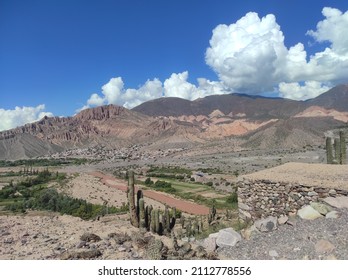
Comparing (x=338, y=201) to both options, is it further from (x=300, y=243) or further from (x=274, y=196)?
(x=300, y=243)

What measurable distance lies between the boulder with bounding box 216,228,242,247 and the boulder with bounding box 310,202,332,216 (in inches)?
95.2

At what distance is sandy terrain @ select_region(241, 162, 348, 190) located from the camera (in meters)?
11.3

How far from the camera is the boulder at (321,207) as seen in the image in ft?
34.1

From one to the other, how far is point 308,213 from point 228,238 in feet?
8.18

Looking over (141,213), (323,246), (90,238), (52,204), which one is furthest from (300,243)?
(52,204)

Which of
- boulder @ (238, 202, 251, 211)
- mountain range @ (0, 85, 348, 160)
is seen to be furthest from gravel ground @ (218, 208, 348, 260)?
mountain range @ (0, 85, 348, 160)

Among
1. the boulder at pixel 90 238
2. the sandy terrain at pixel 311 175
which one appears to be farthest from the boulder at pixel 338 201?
the boulder at pixel 90 238

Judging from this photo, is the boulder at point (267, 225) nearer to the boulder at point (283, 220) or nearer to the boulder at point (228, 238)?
the boulder at point (283, 220)

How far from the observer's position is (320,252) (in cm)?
841

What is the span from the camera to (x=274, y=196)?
474 inches

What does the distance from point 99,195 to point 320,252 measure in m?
42.0

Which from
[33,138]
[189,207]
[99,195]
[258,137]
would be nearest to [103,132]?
[33,138]

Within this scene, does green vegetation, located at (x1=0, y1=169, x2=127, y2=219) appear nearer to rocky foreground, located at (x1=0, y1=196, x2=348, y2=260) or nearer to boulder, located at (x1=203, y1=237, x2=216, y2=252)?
rocky foreground, located at (x1=0, y1=196, x2=348, y2=260)

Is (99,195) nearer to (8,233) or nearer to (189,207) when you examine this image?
(189,207)
